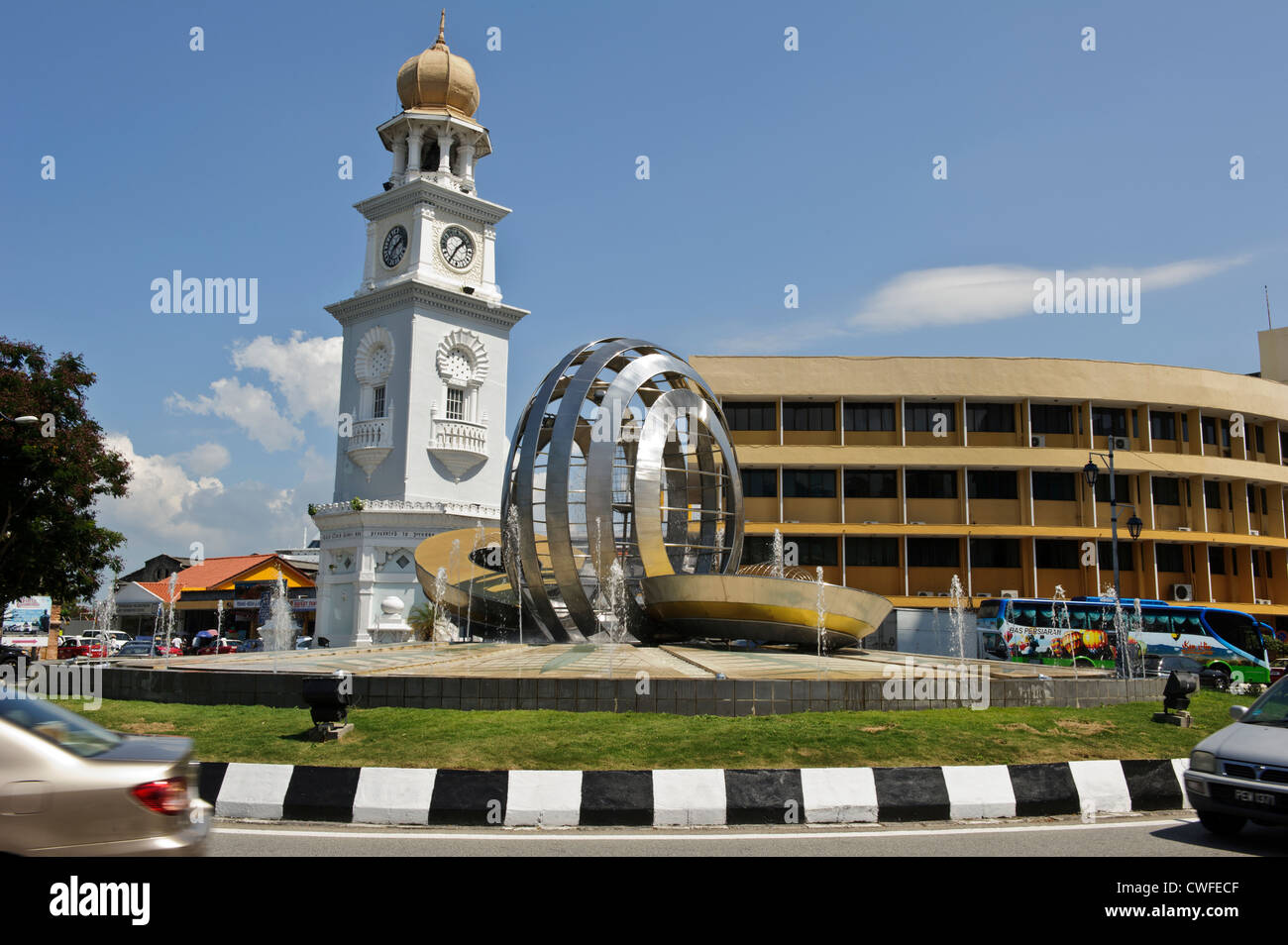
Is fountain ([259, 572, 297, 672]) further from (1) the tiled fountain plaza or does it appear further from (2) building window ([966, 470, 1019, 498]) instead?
(2) building window ([966, 470, 1019, 498])

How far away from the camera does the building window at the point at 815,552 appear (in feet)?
145

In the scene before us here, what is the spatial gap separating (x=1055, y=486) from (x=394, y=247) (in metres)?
37.8

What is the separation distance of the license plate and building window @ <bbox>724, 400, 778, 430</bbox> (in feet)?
123

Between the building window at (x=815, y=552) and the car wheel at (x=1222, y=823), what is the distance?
35710mm

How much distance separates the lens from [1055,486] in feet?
148

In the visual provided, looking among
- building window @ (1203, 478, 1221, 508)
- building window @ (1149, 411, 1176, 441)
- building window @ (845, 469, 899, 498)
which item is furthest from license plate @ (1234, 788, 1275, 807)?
building window @ (1203, 478, 1221, 508)

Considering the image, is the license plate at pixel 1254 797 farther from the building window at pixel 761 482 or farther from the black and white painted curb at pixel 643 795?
the building window at pixel 761 482

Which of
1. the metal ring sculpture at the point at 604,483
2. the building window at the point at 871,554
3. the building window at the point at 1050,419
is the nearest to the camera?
the metal ring sculpture at the point at 604,483

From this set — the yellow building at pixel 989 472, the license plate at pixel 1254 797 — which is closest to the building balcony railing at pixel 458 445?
the yellow building at pixel 989 472

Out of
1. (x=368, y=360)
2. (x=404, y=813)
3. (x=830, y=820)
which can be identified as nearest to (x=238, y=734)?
(x=404, y=813)

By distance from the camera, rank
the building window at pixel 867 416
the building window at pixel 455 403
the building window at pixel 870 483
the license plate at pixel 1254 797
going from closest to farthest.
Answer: the license plate at pixel 1254 797
the building window at pixel 870 483
the building window at pixel 867 416
the building window at pixel 455 403

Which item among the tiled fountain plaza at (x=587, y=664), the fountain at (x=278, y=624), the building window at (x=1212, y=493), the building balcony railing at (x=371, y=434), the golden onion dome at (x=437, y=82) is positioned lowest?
the fountain at (x=278, y=624)

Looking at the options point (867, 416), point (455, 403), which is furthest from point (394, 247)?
point (867, 416)

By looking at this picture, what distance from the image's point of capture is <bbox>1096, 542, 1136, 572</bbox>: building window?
44.0 meters
